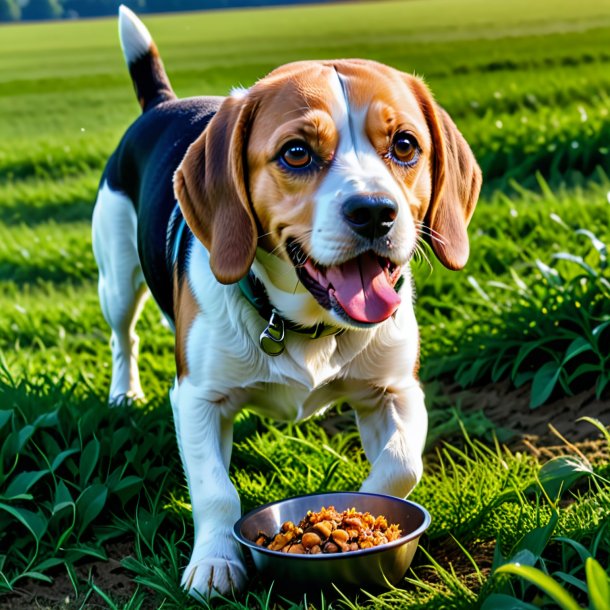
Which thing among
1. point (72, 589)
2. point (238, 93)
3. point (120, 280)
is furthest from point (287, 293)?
point (120, 280)

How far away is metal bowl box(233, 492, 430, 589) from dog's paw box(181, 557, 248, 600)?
98 millimetres

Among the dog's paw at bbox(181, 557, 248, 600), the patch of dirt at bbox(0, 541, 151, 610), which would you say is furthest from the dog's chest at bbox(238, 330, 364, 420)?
the patch of dirt at bbox(0, 541, 151, 610)

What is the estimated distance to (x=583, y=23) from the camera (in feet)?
45.5

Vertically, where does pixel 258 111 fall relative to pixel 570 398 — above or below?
above

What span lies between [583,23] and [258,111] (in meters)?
11.9

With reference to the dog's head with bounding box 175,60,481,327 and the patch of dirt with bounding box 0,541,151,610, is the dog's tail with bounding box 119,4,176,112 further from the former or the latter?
the patch of dirt with bounding box 0,541,151,610

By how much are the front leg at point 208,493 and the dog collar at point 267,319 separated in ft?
0.93

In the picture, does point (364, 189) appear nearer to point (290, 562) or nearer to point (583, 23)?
point (290, 562)

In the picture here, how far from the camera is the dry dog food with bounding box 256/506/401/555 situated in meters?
2.85

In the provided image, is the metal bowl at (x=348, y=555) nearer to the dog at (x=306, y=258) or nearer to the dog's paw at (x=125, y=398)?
the dog at (x=306, y=258)

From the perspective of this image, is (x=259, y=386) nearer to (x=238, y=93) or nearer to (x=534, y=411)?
(x=238, y=93)

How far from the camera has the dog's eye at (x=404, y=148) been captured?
304cm

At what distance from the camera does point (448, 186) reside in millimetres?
3344

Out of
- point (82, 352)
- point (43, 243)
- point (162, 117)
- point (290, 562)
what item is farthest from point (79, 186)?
point (290, 562)
